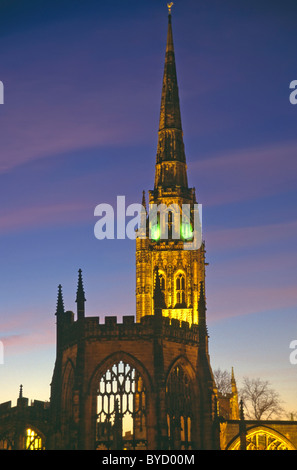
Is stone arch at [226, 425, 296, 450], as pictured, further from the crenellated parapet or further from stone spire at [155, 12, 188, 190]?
stone spire at [155, 12, 188, 190]

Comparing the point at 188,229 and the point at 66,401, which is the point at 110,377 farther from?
the point at 188,229

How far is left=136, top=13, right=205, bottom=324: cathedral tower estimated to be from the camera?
399ft

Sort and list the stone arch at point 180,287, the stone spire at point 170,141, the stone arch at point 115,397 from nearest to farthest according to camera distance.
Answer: the stone arch at point 115,397 → the stone arch at point 180,287 → the stone spire at point 170,141

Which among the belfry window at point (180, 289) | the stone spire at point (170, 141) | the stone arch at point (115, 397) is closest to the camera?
the stone arch at point (115, 397)

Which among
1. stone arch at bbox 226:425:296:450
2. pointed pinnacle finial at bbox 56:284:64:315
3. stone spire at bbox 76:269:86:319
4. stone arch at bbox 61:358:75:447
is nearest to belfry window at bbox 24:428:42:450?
stone arch at bbox 61:358:75:447

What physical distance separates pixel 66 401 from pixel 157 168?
54.9 m

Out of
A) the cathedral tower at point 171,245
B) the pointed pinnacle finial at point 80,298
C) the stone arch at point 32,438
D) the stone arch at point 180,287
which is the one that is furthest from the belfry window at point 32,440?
the stone arch at point 180,287

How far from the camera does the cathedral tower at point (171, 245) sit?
12162 centimetres

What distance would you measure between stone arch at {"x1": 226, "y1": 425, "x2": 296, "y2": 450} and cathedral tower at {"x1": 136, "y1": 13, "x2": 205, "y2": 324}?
3316 cm

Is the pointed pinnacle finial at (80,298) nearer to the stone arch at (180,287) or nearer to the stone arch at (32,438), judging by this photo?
the stone arch at (32,438)

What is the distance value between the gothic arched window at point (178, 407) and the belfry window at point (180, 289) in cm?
4295

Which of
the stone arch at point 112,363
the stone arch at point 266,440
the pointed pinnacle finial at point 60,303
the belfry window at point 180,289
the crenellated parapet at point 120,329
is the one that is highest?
the belfry window at point 180,289

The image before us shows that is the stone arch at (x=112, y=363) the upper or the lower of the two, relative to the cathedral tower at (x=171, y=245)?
lower
